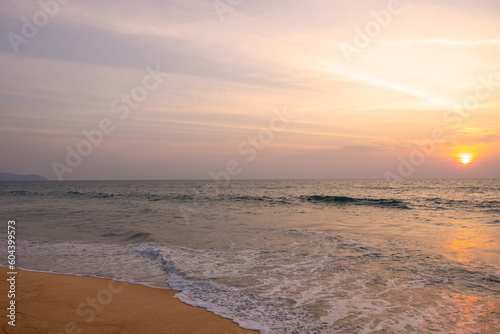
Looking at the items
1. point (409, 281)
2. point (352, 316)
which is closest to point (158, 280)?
point (352, 316)

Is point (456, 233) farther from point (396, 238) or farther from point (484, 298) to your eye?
point (484, 298)

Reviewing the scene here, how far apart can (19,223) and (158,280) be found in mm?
15484

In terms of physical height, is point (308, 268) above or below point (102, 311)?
above

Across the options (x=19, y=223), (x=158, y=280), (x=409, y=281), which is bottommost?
(x=19, y=223)

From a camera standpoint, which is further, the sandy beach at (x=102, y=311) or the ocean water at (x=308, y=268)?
the ocean water at (x=308, y=268)

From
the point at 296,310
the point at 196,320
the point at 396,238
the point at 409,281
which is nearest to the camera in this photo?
the point at 196,320

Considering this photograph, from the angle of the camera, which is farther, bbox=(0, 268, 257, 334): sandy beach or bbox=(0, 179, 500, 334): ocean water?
bbox=(0, 179, 500, 334): ocean water

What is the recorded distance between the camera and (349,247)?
1136cm

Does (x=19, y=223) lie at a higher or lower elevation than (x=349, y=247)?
lower

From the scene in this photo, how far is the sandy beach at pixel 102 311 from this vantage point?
5125 mm

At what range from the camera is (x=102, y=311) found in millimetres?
5848

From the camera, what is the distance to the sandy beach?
5.12 metres

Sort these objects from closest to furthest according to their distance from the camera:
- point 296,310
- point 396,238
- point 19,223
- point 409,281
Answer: point 296,310
point 409,281
point 396,238
point 19,223

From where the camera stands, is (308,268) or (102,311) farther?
(308,268)
